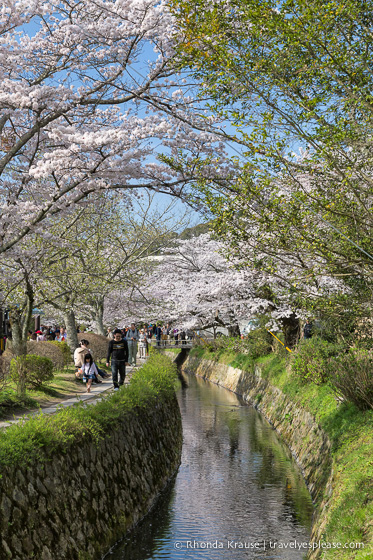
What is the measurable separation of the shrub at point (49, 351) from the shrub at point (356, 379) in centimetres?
1130

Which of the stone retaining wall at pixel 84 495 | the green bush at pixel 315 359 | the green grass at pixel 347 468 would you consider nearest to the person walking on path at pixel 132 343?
the green bush at pixel 315 359

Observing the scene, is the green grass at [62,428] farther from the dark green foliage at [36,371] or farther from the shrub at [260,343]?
the shrub at [260,343]

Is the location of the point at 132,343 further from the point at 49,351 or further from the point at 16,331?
the point at 16,331

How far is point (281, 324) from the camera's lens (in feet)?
71.0

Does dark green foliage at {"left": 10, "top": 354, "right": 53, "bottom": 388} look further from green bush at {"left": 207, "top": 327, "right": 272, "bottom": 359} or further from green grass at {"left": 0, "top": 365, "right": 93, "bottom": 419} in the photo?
green bush at {"left": 207, "top": 327, "right": 272, "bottom": 359}

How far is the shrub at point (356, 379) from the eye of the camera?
33.1 ft

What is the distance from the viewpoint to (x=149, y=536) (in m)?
9.20

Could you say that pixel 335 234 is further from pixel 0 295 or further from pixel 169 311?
pixel 169 311

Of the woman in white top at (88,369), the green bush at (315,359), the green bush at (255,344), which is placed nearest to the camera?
the green bush at (315,359)

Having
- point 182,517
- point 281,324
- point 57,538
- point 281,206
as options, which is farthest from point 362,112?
point 281,324

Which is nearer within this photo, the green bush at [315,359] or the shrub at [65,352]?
the green bush at [315,359]

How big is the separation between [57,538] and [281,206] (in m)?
5.38

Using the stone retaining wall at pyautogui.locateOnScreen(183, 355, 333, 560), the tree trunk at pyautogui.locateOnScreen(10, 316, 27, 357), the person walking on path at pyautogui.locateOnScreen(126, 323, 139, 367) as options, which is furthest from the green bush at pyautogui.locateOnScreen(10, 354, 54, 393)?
the person walking on path at pyautogui.locateOnScreen(126, 323, 139, 367)

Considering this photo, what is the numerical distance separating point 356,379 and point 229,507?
3400mm
